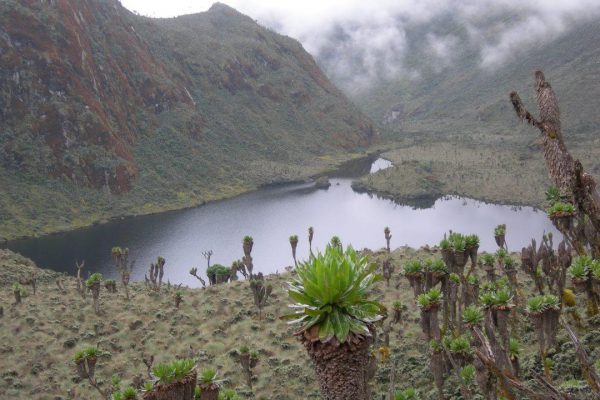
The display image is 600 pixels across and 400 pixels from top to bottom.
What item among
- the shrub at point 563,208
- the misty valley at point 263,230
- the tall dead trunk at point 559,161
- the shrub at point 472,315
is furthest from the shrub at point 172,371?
the shrub at point 563,208

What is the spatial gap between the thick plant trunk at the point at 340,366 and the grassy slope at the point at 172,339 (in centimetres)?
1071

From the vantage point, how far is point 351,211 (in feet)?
293

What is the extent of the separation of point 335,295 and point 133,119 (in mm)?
121830

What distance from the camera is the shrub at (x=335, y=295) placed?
205 inches

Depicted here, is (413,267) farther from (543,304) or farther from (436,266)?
(543,304)

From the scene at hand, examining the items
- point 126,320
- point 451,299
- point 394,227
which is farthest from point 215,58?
point 451,299

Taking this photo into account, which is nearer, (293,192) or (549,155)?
(549,155)

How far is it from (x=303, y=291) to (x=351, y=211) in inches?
3322

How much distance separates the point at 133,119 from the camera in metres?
119

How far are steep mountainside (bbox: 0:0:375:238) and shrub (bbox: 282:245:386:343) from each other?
253ft

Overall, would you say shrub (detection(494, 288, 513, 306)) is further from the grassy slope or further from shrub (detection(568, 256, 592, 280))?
the grassy slope

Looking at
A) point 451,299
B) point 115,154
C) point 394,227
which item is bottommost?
point 451,299

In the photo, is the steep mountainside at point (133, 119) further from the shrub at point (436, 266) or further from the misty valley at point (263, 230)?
the shrub at point (436, 266)

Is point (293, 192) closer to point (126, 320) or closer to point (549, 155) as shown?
point (126, 320)
